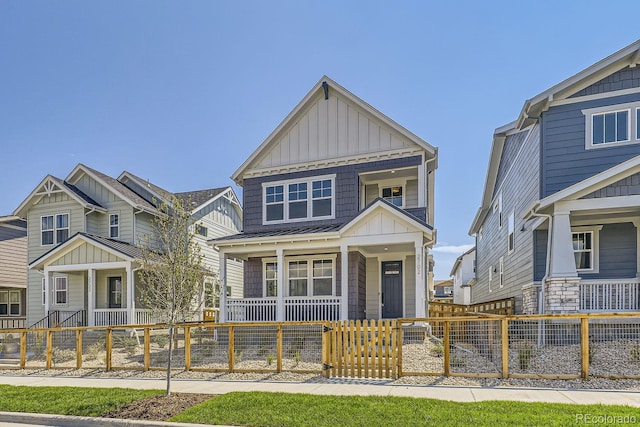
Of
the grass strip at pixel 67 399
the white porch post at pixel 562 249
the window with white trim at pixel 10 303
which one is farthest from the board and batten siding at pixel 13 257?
the white porch post at pixel 562 249

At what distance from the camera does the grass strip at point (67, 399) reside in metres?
6.79

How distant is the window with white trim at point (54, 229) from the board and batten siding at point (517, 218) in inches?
797

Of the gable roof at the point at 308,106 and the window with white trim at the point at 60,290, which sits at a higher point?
the gable roof at the point at 308,106

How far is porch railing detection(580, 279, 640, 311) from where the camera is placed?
412 inches

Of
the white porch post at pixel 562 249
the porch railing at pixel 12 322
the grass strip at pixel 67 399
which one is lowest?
the porch railing at pixel 12 322

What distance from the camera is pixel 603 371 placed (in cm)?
780

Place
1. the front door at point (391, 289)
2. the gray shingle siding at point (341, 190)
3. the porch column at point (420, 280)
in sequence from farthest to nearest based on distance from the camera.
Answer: the front door at point (391, 289)
the gray shingle siding at point (341, 190)
the porch column at point (420, 280)

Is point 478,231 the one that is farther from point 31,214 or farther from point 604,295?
point 31,214

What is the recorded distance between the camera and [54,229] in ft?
65.9

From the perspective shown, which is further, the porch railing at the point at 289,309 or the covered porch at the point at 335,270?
the porch railing at the point at 289,309

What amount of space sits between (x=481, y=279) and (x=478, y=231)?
321 centimetres

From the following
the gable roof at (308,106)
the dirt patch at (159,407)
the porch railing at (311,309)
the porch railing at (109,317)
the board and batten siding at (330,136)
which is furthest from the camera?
the porch railing at (109,317)

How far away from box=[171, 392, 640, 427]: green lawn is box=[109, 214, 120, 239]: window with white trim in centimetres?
1525

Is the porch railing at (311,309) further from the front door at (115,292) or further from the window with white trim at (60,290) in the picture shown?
the window with white trim at (60,290)
